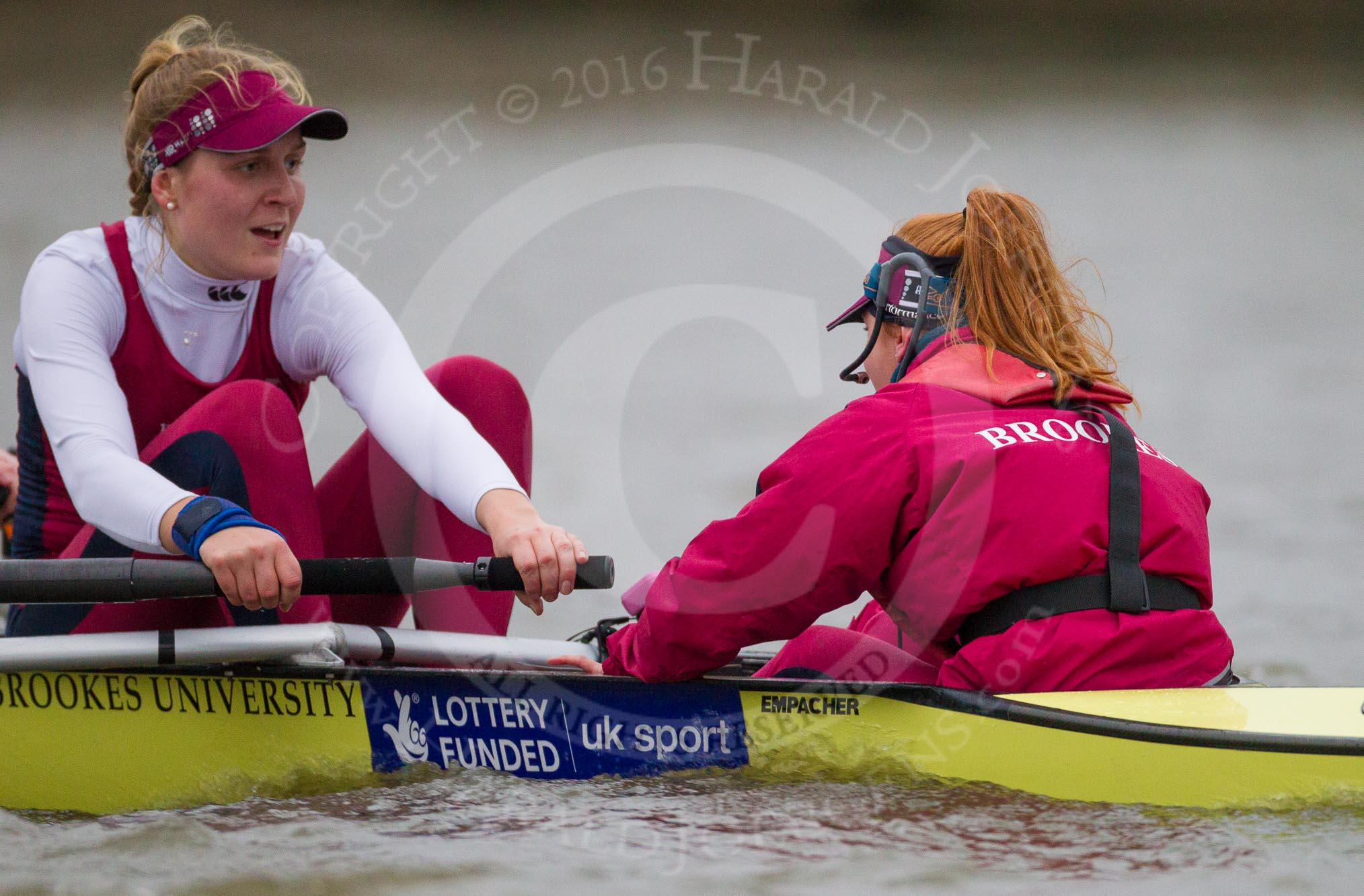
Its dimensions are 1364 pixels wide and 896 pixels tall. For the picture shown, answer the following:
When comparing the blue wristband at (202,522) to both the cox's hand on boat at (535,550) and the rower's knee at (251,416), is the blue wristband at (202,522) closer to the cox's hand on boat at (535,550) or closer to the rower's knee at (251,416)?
the rower's knee at (251,416)

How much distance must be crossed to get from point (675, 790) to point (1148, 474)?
2.36 feet

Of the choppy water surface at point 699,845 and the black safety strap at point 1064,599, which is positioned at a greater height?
the black safety strap at point 1064,599

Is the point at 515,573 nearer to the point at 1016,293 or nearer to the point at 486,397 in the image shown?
the point at 486,397

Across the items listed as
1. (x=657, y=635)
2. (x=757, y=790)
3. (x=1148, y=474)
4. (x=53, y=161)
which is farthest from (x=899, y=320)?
(x=53, y=161)

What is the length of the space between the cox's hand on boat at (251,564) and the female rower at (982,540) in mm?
456

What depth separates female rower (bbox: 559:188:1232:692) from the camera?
1474 mm

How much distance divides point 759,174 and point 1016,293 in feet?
17.2

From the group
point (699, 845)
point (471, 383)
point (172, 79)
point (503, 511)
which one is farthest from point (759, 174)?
point (699, 845)

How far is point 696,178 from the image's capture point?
22.9 ft

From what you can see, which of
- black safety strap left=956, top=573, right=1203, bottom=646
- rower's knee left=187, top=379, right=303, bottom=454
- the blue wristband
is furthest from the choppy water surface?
rower's knee left=187, top=379, right=303, bottom=454

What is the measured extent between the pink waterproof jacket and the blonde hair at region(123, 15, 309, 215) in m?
1.00

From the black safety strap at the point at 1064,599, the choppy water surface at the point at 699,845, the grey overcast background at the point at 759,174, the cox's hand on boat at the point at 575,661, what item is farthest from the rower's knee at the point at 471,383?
the grey overcast background at the point at 759,174

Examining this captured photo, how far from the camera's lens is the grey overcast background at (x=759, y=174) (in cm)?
595

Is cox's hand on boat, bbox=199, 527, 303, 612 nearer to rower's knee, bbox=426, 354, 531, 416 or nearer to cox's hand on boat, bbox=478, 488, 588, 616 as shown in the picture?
cox's hand on boat, bbox=478, 488, 588, 616
